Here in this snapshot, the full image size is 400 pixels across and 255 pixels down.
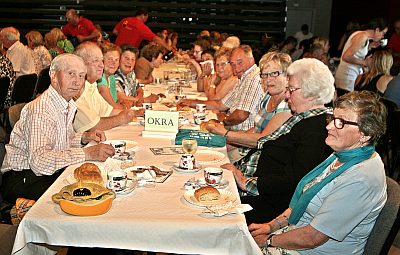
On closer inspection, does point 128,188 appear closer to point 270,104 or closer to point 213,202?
point 213,202

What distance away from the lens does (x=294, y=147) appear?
2750 mm

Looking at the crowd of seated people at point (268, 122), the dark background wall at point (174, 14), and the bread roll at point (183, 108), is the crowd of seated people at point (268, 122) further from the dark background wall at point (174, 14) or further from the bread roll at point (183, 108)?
the dark background wall at point (174, 14)

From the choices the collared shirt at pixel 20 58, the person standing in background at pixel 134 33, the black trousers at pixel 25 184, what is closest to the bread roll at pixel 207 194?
the black trousers at pixel 25 184

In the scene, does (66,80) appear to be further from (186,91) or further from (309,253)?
(186,91)

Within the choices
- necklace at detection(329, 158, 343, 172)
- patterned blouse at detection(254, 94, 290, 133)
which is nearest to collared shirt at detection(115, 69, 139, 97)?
patterned blouse at detection(254, 94, 290, 133)

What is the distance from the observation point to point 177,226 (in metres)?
2.04

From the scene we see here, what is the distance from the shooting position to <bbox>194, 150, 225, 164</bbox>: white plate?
2830mm

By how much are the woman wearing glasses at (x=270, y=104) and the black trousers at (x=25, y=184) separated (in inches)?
42.7

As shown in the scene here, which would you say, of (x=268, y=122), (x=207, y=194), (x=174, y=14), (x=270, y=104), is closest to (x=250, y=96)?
(x=270, y=104)

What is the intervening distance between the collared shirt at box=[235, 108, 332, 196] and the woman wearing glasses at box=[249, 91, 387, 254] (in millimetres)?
405

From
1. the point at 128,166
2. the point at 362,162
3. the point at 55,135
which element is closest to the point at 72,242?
the point at 128,166

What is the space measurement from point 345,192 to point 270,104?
1.46m

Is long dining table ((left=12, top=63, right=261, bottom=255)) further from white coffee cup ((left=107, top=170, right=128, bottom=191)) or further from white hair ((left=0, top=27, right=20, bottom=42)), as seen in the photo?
white hair ((left=0, top=27, right=20, bottom=42))

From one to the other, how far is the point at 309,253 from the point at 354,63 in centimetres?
Answer: 462
